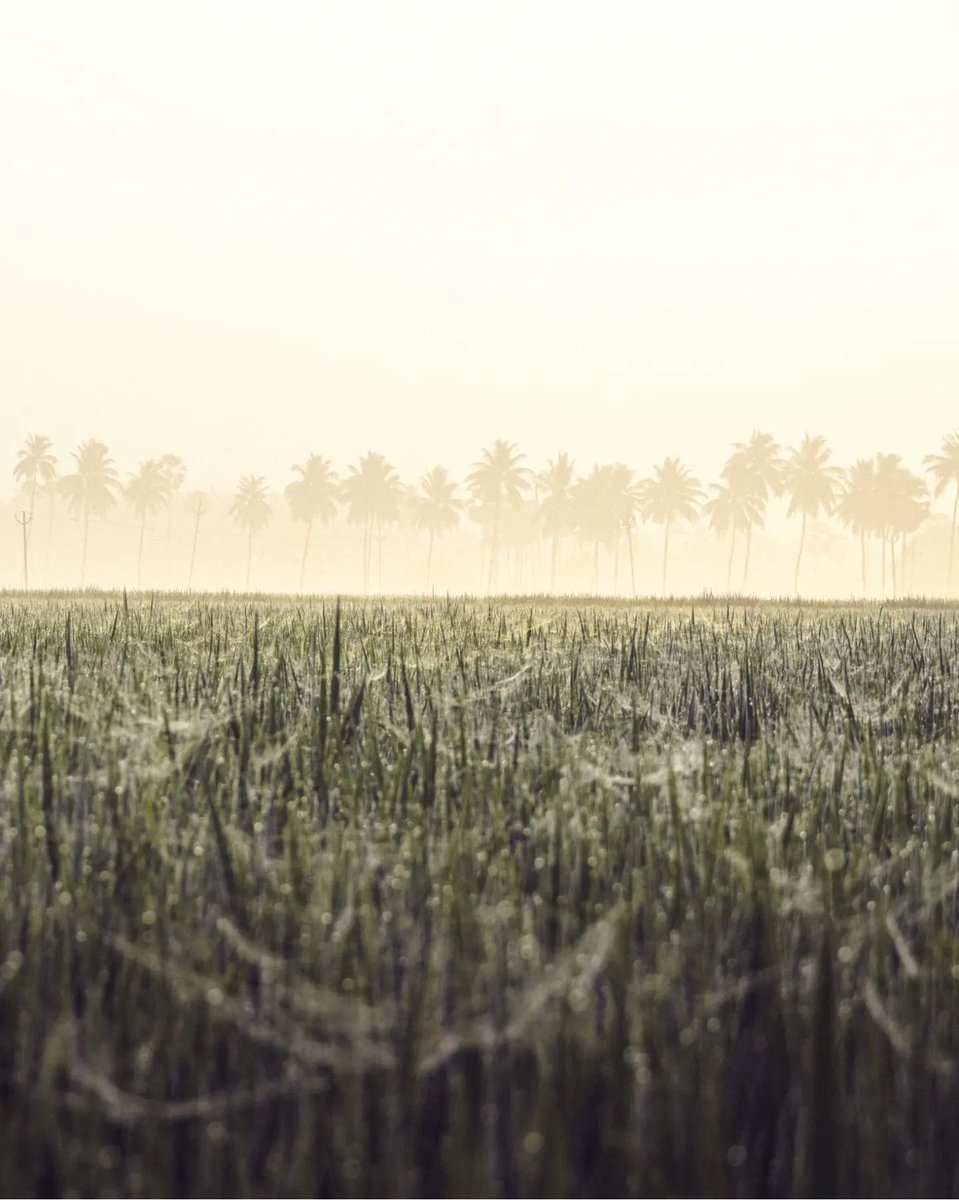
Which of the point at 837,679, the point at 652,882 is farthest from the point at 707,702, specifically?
the point at 652,882

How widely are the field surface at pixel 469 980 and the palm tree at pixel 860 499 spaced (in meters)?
109

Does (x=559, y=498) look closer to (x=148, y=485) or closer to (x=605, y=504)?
(x=605, y=504)

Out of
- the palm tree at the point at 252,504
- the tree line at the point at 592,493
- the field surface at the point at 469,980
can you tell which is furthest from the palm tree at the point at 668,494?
the field surface at the point at 469,980

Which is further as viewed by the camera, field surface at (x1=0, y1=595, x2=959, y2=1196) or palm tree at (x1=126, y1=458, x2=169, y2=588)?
palm tree at (x1=126, y1=458, x2=169, y2=588)

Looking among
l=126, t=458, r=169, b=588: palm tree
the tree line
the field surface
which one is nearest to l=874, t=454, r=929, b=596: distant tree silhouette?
the tree line

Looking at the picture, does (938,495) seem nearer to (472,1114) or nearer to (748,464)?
(748,464)

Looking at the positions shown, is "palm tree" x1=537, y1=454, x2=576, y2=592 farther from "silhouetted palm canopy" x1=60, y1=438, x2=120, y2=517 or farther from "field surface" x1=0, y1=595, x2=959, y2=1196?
"field surface" x1=0, y1=595, x2=959, y2=1196

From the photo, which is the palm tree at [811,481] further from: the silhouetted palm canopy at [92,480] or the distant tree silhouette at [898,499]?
the silhouetted palm canopy at [92,480]

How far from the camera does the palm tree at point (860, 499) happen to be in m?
106

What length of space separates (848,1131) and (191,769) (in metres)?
1.93

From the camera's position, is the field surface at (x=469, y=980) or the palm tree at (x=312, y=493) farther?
the palm tree at (x=312, y=493)

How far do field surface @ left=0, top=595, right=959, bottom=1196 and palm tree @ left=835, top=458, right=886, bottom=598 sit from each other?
109 meters

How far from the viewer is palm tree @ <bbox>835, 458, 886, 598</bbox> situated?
106 m

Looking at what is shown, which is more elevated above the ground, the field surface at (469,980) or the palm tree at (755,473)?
the palm tree at (755,473)
